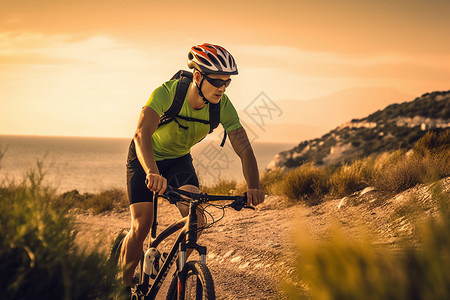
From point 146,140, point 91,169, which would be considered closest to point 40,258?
point 146,140

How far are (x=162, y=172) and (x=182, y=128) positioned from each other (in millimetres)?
542

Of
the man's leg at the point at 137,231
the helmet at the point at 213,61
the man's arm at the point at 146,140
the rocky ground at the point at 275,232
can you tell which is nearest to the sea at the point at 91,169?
the man's arm at the point at 146,140

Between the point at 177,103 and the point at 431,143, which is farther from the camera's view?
the point at 431,143

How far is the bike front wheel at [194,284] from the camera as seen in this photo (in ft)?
10.3

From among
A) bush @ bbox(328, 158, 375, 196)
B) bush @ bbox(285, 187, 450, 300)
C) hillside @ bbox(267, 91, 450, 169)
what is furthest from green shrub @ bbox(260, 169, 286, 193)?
hillside @ bbox(267, 91, 450, 169)

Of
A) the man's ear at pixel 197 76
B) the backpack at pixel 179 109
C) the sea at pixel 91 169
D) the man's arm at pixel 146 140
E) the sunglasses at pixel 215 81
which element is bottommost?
the sea at pixel 91 169

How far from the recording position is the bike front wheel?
124 inches

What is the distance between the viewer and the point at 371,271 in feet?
8.09

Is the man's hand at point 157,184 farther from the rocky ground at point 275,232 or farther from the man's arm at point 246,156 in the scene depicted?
the rocky ground at point 275,232

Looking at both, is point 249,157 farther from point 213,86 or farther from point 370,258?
point 370,258

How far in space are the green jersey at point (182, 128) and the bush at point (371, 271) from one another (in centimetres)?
215

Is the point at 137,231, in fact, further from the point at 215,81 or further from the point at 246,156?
the point at 215,81

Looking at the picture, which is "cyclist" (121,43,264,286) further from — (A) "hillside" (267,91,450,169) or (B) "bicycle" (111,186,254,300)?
(A) "hillside" (267,91,450,169)

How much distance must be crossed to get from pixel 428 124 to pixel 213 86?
3767cm
